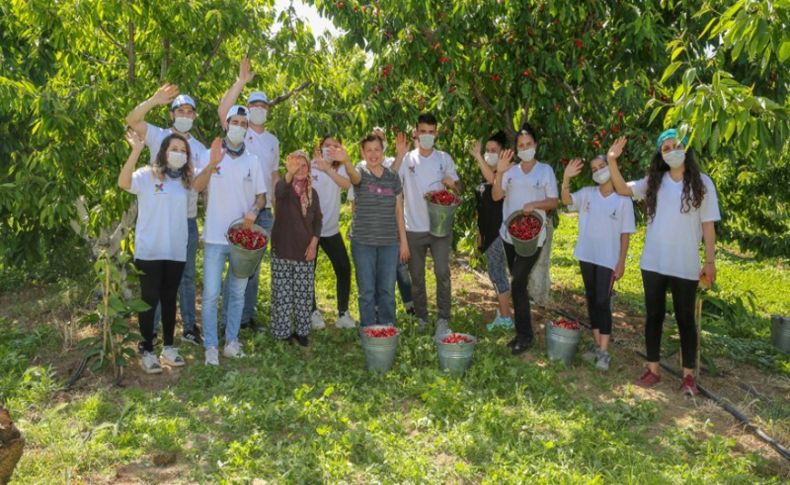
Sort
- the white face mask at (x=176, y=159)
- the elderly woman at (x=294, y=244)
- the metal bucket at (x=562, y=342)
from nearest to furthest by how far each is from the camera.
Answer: the white face mask at (x=176, y=159)
the metal bucket at (x=562, y=342)
the elderly woman at (x=294, y=244)

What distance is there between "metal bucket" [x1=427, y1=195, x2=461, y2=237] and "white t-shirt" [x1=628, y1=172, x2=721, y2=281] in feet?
5.47

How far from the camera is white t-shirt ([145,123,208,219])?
5.67 meters

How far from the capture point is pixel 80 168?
20.0ft

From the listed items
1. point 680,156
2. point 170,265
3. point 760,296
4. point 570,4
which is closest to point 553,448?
point 680,156

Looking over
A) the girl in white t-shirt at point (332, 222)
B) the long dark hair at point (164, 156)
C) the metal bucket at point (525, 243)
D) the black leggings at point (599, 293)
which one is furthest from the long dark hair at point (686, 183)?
the long dark hair at point (164, 156)

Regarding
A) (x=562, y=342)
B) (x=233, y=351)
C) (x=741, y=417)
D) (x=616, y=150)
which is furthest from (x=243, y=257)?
(x=741, y=417)

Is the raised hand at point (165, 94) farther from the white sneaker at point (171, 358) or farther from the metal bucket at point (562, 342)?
the metal bucket at point (562, 342)

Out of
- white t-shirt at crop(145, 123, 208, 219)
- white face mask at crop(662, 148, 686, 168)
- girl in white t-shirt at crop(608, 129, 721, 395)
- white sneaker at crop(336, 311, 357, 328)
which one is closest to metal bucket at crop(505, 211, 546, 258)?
girl in white t-shirt at crop(608, 129, 721, 395)

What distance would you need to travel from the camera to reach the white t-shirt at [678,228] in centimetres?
521

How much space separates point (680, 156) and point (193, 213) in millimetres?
3779

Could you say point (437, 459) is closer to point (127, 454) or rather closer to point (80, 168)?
point (127, 454)

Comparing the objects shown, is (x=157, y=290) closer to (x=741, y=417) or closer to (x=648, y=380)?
(x=648, y=380)

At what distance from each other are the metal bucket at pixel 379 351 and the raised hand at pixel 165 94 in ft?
7.65

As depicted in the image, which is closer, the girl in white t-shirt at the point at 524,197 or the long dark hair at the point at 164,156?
the long dark hair at the point at 164,156
